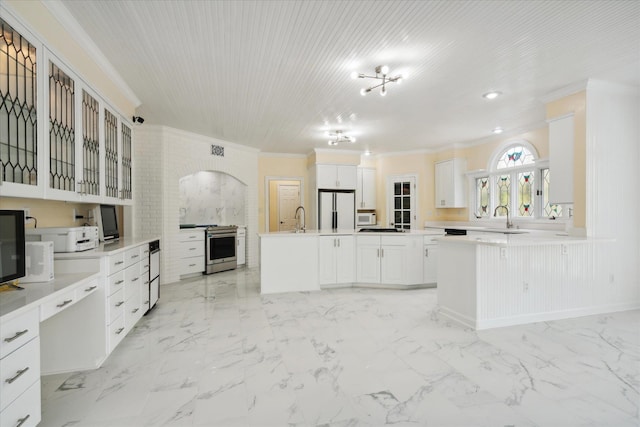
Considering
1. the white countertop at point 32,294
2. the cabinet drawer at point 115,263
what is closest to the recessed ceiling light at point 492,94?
the cabinet drawer at point 115,263

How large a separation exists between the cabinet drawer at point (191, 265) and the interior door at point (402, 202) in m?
4.60

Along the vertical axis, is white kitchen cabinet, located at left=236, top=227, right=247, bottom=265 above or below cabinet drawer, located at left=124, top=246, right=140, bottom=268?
below

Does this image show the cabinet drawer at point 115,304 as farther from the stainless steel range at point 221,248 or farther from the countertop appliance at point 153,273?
the stainless steel range at point 221,248

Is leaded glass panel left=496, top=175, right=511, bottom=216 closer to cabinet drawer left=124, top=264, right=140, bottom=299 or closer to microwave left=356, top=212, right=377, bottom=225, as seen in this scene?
microwave left=356, top=212, right=377, bottom=225

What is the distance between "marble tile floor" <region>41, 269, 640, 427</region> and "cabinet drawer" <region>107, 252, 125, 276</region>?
2.46ft

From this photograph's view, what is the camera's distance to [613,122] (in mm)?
3984

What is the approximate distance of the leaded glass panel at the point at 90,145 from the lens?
286cm

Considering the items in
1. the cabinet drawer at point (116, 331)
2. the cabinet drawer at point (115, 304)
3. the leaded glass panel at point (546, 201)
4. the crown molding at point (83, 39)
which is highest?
the crown molding at point (83, 39)

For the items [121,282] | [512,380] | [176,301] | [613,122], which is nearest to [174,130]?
[176,301]

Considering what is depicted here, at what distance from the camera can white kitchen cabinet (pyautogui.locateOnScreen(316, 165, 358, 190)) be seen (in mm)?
7645

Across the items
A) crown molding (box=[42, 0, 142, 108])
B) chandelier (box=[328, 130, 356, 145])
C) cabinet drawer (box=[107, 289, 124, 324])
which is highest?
crown molding (box=[42, 0, 142, 108])

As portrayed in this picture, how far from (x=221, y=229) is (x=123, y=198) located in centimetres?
286

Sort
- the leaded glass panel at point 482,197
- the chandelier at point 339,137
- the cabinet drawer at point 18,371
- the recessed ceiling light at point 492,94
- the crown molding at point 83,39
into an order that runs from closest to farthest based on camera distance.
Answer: the cabinet drawer at point 18,371
the crown molding at point 83,39
the recessed ceiling light at point 492,94
the chandelier at point 339,137
the leaded glass panel at point 482,197

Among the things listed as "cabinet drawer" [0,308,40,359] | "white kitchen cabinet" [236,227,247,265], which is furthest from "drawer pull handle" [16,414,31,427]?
"white kitchen cabinet" [236,227,247,265]
